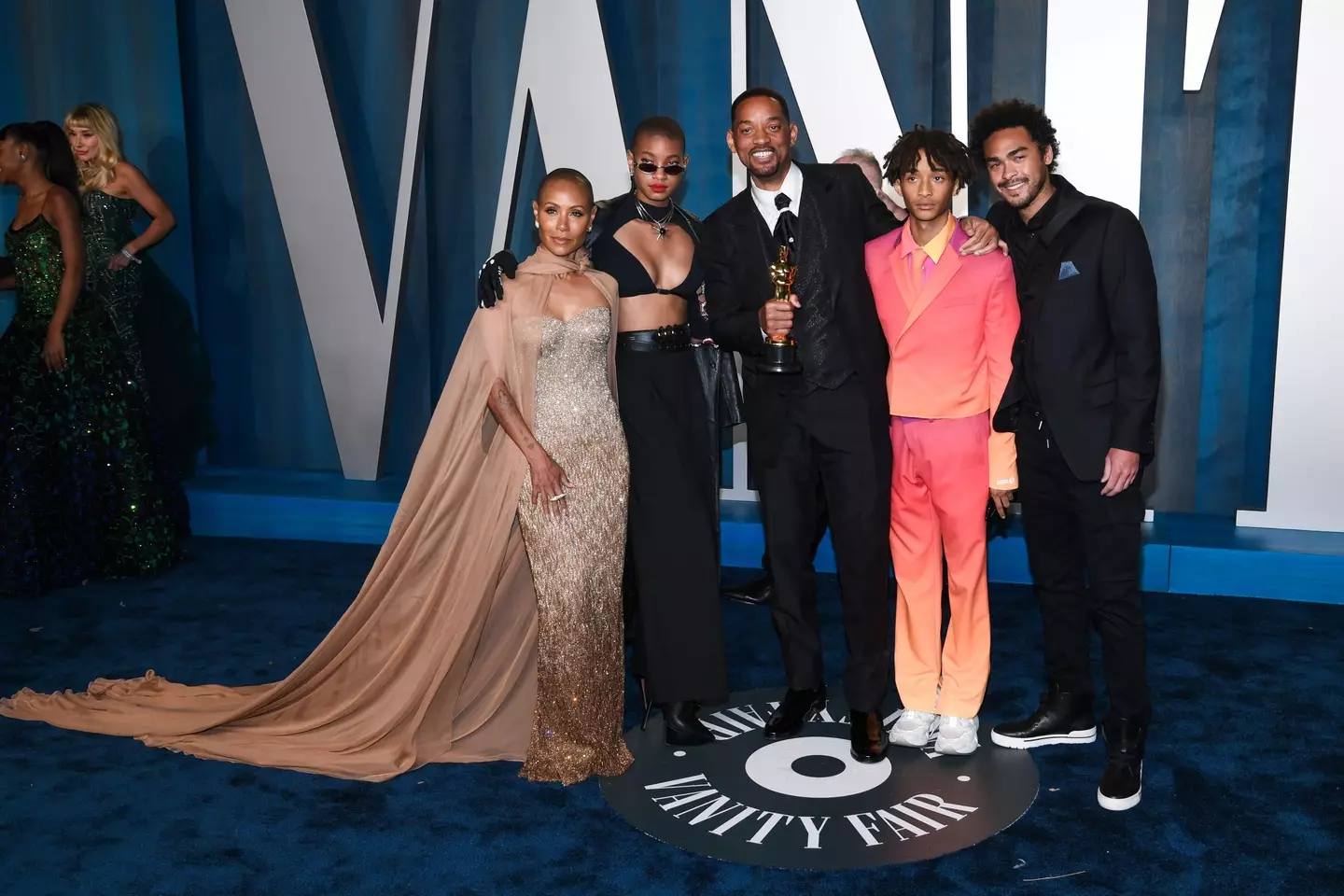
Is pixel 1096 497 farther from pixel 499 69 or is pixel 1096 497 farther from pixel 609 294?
pixel 499 69

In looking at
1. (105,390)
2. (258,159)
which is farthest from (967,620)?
(258,159)

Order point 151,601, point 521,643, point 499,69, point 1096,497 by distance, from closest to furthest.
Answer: point 1096,497, point 521,643, point 151,601, point 499,69

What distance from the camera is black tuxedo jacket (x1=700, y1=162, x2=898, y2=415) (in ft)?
12.0

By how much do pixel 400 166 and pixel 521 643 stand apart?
11.7 feet

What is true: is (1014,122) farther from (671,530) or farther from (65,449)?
(65,449)

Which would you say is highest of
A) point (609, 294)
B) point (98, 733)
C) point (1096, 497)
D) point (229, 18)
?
point (229, 18)

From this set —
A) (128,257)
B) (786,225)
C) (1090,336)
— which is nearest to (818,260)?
(786,225)

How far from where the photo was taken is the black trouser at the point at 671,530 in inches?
151

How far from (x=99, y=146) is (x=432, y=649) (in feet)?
11.7

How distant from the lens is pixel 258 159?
7023mm

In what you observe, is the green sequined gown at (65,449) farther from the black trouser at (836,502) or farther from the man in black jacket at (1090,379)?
the man in black jacket at (1090,379)

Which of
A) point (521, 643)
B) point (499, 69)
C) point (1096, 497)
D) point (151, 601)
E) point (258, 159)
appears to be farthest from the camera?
point (258, 159)

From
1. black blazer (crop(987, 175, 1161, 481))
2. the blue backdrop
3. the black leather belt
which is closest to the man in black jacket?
black blazer (crop(987, 175, 1161, 481))

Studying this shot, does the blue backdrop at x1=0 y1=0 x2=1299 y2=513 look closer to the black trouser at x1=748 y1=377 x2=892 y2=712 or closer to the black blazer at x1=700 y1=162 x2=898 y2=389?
the black blazer at x1=700 y1=162 x2=898 y2=389
